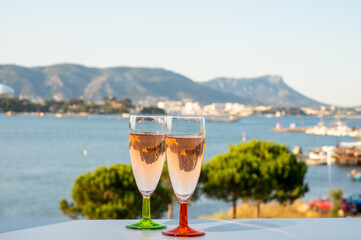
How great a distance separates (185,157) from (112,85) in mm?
90583

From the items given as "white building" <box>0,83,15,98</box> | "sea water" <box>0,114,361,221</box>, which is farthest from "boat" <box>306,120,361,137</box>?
"white building" <box>0,83,15,98</box>

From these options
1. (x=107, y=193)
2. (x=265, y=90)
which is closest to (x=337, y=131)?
(x=265, y=90)

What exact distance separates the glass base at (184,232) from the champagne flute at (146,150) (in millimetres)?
61

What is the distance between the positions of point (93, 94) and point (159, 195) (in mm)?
78614

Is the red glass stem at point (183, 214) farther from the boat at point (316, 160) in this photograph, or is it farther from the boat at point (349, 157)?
the boat at point (349, 157)

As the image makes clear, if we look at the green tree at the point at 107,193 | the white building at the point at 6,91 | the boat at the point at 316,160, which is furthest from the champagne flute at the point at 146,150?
the white building at the point at 6,91

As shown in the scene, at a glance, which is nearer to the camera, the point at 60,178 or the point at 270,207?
the point at 270,207

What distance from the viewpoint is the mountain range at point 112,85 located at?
3433 inches

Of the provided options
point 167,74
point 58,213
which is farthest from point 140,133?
point 167,74

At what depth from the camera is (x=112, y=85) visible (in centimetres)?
9069

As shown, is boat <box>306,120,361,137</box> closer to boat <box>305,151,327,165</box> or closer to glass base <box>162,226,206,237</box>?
boat <box>305,151,327,165</box>

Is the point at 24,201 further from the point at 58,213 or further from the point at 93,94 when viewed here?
the point at 93,94

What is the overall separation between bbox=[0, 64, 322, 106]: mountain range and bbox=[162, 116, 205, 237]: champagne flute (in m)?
80.6

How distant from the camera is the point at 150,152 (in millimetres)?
1031
